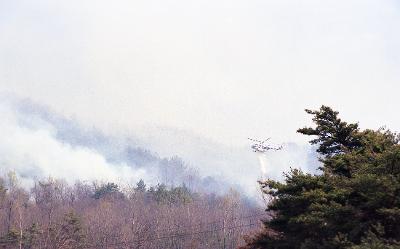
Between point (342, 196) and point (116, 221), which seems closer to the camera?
point (342, 196)

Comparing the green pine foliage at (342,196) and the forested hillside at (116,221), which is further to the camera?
the forested hillside at (116,221)

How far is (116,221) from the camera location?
89875 mm

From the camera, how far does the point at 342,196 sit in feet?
58.6

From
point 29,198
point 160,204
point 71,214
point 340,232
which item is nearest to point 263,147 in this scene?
point 71,214

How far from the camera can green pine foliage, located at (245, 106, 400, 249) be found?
1547cm

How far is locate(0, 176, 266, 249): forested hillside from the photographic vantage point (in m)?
63.6

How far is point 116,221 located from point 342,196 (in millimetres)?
77957

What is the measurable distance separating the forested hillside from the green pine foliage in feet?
142

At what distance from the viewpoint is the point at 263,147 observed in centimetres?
7381

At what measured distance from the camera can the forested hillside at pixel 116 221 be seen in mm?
63594

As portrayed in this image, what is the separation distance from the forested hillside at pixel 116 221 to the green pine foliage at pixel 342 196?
43.2 metres

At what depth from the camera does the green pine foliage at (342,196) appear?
15469mm

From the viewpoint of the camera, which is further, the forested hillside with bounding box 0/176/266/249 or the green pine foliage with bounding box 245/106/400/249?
the forested hillside with bounding box 0/176/266/249

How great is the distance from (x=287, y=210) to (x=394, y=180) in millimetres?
7120
